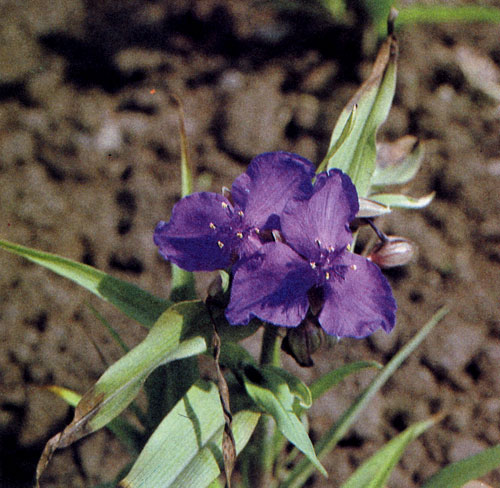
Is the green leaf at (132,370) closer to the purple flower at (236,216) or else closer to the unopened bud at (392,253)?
the purple flower at (236,216)

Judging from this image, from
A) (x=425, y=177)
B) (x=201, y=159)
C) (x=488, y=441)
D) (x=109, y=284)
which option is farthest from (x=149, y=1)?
(x=488, y=441)

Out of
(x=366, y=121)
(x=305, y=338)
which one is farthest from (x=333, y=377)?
(x=366, y=121)

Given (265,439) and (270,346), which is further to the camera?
(265,439)

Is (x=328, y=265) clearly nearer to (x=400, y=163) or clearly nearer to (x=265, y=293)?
(x=265, y=293)

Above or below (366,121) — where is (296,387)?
below

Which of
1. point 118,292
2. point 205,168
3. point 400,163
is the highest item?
point 400,163

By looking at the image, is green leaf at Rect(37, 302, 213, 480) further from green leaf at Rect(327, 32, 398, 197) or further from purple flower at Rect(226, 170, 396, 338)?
green leaf at Rect(327, 32, 398, 197)

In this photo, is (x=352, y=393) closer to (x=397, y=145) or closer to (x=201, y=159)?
(x=397, y=145)
